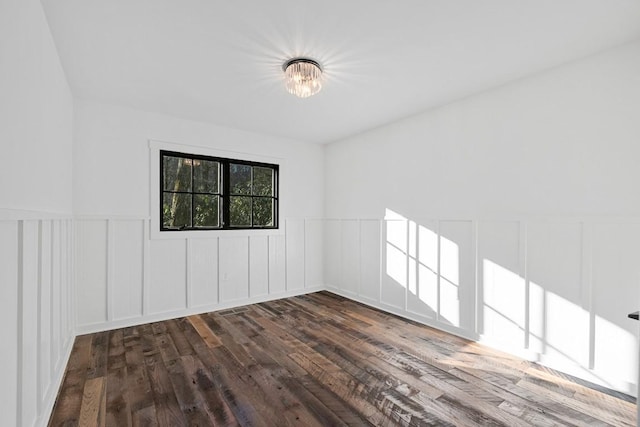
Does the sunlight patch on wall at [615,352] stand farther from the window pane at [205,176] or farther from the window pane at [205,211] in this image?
the window pane at [205,176]

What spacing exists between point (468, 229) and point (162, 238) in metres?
3.26

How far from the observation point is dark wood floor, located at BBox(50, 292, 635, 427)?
69.7 inches

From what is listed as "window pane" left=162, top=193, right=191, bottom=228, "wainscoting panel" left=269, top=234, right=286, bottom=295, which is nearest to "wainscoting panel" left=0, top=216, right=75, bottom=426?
"window pane" left=162, top=193, right=191, bottom=228

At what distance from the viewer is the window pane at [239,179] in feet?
13.0

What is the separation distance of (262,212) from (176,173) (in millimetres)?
1209

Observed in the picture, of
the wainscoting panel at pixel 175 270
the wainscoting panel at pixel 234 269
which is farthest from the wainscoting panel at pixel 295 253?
the wainscoting panel at pixel 234 269

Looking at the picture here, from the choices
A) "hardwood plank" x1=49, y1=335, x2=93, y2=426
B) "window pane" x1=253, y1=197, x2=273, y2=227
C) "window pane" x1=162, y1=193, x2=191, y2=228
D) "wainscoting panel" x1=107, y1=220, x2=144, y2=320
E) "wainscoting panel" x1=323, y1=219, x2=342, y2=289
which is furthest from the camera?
"wainscoting panel" x1=323, y1=219, x2=342, y2=289

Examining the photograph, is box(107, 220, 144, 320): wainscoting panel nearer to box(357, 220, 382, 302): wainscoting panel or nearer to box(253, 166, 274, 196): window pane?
box(253, 166, 274, 196): window pane

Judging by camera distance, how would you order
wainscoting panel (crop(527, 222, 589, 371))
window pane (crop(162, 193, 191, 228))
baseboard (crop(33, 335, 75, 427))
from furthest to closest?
1. window pane (crop(162, 193, 191, 228))
2. wainscoting panel (crop(527, 222, 589, 371))
3. baseboard (crop(33, 335, 75, 427))

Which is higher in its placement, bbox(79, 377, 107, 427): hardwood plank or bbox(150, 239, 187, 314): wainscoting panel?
bbox(150, 239, 187, 314): wainscoting panel

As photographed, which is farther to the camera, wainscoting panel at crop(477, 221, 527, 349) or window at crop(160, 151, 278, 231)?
window at crop(160, 151, 278, 231)

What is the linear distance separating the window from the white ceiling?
0.85m

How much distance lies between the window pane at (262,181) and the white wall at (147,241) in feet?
0.57

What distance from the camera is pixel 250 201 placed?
162 inches
